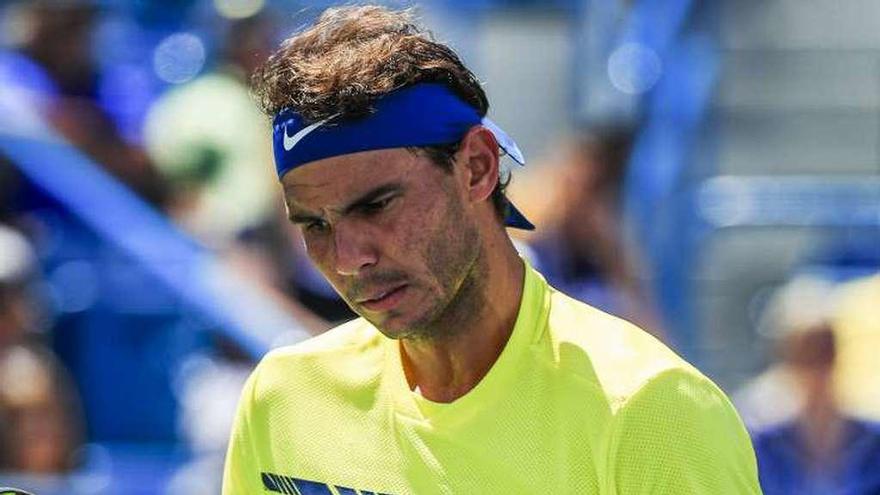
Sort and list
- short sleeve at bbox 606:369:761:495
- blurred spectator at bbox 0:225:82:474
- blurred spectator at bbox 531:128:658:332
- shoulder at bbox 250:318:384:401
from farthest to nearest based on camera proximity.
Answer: blurred spectator at bbox 531:128:658:332, blurred spectator at bbox 0:225:82:474, shoulder at bbox 250:318:384:401, short sleeve at bbox 606:369:761:495

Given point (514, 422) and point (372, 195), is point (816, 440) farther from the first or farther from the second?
point (372, 195)

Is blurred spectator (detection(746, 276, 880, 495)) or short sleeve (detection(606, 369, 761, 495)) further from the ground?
short sleeve (detection(606, 369, 761, 495))

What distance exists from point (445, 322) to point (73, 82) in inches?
148

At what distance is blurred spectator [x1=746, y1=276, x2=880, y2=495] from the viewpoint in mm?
5250

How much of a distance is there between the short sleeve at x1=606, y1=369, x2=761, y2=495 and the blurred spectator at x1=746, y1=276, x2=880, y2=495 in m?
3.24

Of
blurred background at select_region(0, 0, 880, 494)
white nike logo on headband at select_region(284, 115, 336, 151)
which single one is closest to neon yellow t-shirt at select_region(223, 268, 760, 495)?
white nike logo on headband at select_region(284, 115, 336, 151)

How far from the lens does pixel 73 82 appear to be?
5750mm

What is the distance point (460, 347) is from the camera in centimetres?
234

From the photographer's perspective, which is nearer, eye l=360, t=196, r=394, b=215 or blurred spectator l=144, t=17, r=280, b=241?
eye l=360, t=196, r=394, b=215

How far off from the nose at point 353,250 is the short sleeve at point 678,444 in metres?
0.40

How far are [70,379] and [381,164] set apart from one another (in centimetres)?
356

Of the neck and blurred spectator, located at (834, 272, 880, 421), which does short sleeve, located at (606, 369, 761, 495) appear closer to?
the neck

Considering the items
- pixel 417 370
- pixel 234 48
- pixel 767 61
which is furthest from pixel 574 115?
pixel 417 370

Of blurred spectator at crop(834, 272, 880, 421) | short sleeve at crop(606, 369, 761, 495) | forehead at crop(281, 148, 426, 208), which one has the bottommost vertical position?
blurred spectator at crop(834, 272, 880, 421)
